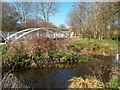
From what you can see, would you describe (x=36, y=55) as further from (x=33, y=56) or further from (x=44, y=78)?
(x=44, y=78)

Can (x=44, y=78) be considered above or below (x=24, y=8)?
below

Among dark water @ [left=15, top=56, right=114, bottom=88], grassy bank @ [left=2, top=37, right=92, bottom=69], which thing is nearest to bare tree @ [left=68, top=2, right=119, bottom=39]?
grassy bank @ [left=2, top=37, right=92, bottom=69]

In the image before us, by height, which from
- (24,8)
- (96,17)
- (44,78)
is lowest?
(44,78)

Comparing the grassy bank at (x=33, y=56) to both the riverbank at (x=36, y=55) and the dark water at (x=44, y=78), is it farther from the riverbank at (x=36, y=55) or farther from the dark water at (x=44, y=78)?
the dark water at (x=44, y=78)

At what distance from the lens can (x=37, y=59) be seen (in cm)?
605

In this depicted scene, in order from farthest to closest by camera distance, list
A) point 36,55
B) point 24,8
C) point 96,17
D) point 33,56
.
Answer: point 24,8, point 96,17, point 36,55, point 33,56

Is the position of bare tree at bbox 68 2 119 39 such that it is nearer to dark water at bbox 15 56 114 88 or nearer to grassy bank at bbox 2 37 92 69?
grassy bank at bbox 2 37 92 69

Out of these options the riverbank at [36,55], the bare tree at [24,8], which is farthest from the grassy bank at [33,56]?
the bare tree at [24,8]

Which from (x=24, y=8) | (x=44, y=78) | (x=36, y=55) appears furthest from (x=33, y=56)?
(x=24, y=8)

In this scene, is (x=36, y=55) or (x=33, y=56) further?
(x=36, y=55)

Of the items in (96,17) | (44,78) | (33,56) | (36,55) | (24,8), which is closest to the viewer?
(44,78)

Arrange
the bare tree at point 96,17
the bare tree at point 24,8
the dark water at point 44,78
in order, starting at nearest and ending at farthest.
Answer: the dark water at point 44,78 → the bare tree at point 96,17 → the bare tree at point 24,8

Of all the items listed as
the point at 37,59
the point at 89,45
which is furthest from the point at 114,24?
the point at 37,59

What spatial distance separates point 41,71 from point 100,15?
1202 centimetres
